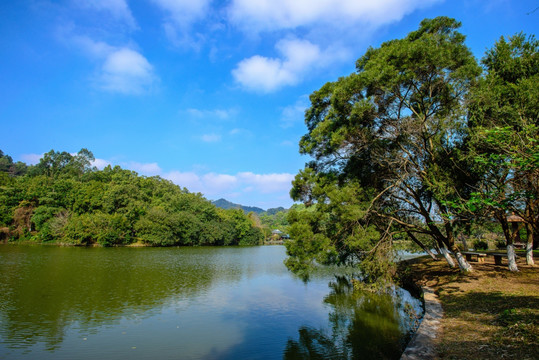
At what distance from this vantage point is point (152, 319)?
9.63 metres

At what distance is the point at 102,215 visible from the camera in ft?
137

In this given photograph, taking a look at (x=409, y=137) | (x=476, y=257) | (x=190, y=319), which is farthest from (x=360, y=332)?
(x=476, y=257)

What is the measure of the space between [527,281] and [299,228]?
7547 millimetres

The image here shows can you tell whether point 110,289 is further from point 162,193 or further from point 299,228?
point 162,193

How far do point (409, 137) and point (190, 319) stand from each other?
33.7 ft

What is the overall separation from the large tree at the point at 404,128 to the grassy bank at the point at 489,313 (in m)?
1.43

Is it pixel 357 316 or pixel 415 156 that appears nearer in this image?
pixel 357 316

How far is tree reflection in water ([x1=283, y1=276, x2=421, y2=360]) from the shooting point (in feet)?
23.6

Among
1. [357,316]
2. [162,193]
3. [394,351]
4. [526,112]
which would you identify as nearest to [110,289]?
[357,316]

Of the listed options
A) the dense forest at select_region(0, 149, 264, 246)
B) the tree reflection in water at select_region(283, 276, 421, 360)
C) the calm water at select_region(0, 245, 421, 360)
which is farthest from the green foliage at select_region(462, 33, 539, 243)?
the dense forest at select_region(0, 149, 264, 246)

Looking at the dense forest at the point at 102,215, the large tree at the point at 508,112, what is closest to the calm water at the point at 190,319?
the large tree at the point at 508,112

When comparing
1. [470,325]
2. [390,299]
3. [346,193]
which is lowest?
[390,299]

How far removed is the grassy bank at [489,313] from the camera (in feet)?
16.4

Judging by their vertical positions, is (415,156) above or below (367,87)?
below
